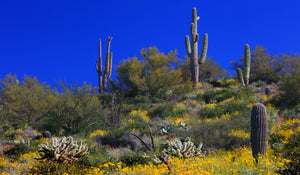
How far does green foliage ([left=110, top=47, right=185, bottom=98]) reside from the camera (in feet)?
70.1

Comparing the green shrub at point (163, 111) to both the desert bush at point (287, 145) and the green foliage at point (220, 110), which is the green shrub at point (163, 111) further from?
the desert bush at point (287, 145)

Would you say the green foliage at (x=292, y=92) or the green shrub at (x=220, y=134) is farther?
the green foliage at (x=292, y=92)

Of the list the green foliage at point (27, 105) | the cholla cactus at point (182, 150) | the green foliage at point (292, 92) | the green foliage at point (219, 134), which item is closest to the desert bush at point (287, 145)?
the green foliage at point (219, 134)

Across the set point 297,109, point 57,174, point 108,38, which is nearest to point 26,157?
point 57,174

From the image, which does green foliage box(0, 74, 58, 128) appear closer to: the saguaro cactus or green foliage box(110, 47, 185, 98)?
green foliage box(110, 47, 185, 98)

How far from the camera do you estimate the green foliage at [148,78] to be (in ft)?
70.1

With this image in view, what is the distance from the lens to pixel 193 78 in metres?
24.4

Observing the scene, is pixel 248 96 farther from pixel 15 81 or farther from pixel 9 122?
pixel 15 81

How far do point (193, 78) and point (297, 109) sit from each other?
11.3 metres

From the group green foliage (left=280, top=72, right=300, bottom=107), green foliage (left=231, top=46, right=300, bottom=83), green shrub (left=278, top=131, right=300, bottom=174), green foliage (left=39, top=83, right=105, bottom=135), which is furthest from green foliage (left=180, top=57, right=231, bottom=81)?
green shrub (left=278, top=131, right=300, bottom=174)

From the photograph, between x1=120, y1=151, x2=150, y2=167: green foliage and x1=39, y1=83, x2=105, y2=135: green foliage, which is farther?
x1=39, y1=83, x2=105, y2=135: green foliage

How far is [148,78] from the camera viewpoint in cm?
2159

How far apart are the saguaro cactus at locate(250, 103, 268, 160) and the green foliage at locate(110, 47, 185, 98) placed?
13.5 metres

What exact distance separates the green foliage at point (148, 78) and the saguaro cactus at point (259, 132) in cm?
1352
